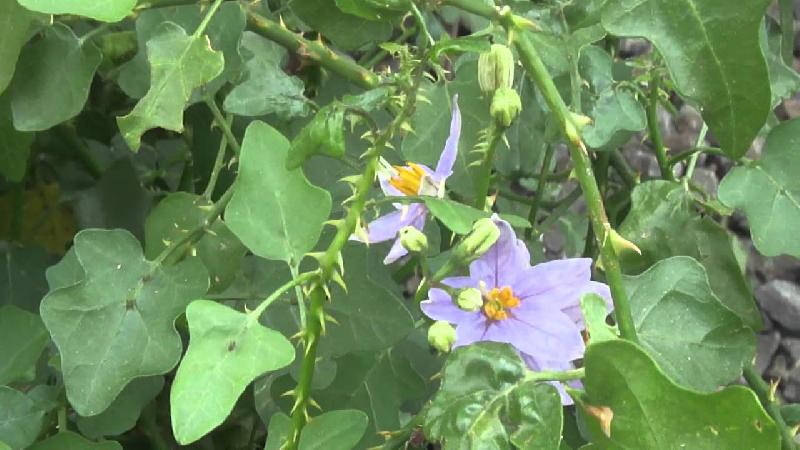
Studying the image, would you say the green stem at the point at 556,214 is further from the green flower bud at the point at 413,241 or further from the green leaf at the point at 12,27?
the green leaf at the point at 12,27

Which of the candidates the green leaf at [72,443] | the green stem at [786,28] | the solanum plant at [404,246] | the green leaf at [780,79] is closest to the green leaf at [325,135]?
the solanum plant at [404,246]

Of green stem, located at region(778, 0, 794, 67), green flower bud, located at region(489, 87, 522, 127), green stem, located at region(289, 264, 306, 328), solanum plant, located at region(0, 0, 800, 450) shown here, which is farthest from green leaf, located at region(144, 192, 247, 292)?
green stem, located at region(778, 0, 794, 67)

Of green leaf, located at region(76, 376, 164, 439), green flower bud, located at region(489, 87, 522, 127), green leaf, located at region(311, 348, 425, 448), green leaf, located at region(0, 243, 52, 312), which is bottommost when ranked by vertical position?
green leaf, located at region(0, 243, 52, 312)

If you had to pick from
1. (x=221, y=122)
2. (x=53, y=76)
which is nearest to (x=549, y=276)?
(x=221, y=122)

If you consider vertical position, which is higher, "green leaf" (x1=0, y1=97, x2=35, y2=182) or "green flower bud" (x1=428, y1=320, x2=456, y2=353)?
"green flower bud" (x1=428, y1=320, x2=456, y2=353)

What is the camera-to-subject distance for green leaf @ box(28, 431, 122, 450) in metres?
0.57

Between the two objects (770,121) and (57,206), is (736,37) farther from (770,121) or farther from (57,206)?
(57,206)

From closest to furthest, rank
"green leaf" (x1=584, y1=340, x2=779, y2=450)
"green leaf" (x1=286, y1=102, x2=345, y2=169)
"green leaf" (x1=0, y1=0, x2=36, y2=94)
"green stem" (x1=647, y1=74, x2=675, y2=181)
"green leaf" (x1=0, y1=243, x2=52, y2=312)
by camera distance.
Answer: "green leaf" (x1=584, y1=340, x2=779, y2=450), "green leaf" (x1=286, y1=102, x2=345, y2=169), "green leaf" (x1=0, y1=0, x2=36, y2=94), "green stem" (x1=647, y1=74, x2=675, y2=181), "green leaf" (x1=0, y1=243, x2=52, y2=312)

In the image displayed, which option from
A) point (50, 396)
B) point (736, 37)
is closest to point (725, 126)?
point (736, 37)

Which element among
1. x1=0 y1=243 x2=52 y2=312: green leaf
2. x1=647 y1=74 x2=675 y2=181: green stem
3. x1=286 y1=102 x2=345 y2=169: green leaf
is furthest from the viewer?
x1=0 y1=243 x2=52 y2=312: green leaf

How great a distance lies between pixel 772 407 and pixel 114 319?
40 cm

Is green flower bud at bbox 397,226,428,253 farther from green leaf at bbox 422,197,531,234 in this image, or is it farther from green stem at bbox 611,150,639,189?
green stem at bbox 611,150,639,189

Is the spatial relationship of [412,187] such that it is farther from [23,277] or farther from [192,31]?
[23,277]

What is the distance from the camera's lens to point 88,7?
491 mm
